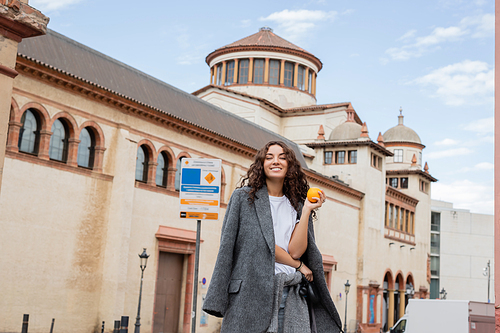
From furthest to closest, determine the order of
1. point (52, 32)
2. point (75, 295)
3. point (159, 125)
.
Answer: point (159, 125) < point (52, 32) < point (75, 295)

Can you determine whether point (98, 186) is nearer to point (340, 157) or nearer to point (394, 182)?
point (340, 157)

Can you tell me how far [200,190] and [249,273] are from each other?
6431 millimetres

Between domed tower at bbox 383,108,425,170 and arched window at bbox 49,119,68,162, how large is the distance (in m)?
44.3

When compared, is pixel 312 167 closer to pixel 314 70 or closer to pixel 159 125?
pixel 314 70

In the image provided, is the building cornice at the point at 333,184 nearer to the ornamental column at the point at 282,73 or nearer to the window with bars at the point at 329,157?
the window with bars at the point at 329,157

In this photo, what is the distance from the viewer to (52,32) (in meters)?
24.9

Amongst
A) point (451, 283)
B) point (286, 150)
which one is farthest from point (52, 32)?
point (451, 283)

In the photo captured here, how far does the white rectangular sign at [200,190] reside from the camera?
1020 cm

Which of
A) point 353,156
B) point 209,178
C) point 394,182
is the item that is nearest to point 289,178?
point 209,178

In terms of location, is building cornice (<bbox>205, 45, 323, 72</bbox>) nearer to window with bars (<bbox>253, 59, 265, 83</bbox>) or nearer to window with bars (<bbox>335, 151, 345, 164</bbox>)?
window with bars (<bbox>253, 59, 265, 83</bbox>)

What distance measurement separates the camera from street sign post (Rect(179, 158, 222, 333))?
33.4 ft

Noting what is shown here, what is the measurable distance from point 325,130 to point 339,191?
7.94 metres

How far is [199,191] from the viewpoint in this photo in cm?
1030

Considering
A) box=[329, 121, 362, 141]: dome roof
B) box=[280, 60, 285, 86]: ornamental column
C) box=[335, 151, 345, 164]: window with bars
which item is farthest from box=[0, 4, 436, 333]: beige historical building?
box=[280, 60, 285, 86]: ornamental column
